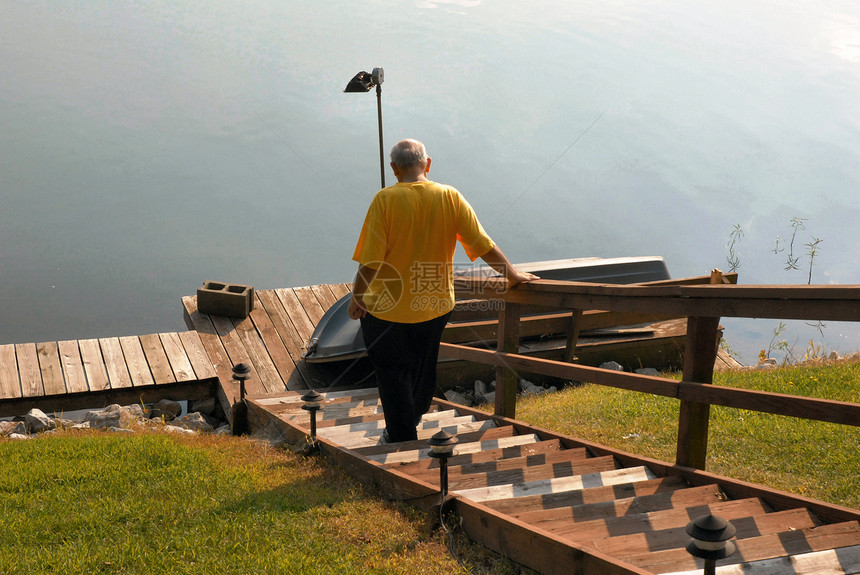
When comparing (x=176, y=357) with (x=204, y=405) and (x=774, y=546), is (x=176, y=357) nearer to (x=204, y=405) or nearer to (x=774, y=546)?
(x=204, y=405)

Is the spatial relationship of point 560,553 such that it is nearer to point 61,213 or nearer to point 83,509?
point 83,509

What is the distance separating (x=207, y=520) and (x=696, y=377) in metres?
2.46

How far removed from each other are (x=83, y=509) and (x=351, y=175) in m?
164

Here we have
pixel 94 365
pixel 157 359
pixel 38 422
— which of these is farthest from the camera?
pixel 157 359

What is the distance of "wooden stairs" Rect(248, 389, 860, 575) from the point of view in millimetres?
2777

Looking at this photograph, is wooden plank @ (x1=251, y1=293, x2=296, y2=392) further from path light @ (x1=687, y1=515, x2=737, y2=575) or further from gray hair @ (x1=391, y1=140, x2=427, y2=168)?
path light @ (x1=687, y1=515, x2=737, y2=575)

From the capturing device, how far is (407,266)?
4133 millimetres

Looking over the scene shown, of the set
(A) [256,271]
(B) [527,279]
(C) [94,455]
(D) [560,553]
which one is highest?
(B) [527,279]

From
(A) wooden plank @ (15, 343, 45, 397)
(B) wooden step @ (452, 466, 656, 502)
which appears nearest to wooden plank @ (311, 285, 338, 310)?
(A) wooden plank @ (15, 343, 45, 397)

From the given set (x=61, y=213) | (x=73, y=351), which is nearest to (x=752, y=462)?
(x=73, y=351)

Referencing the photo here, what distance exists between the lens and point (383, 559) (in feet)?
10.5

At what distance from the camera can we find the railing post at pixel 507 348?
494 cm

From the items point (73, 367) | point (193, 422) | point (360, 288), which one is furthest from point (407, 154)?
point (73, 367)

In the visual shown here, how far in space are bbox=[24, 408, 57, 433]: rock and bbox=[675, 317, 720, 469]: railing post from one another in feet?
19.4
